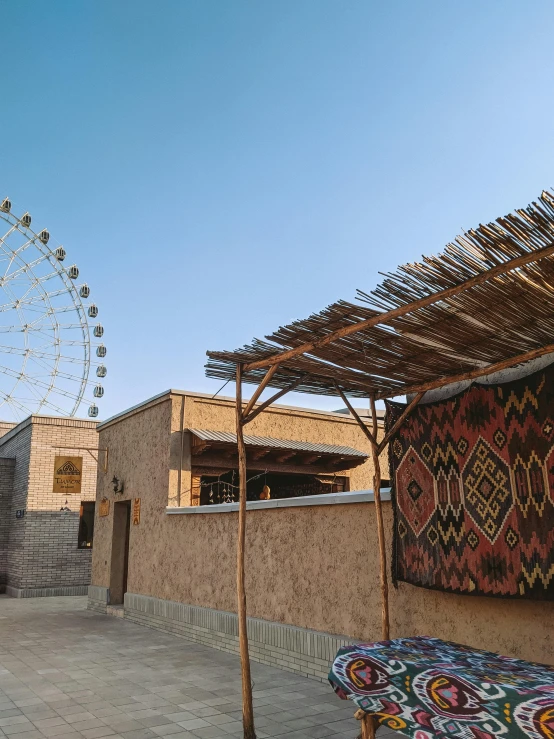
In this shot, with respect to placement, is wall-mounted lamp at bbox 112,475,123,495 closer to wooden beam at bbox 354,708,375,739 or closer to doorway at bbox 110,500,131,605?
doorway at bbox 110,500,131,605

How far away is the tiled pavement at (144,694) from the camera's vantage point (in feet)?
15.1

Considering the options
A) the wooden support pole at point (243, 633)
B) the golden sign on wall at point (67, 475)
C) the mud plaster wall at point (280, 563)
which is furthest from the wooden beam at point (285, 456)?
the golden sign on wall at point (67, 475)

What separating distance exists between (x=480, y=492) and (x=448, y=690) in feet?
6.12

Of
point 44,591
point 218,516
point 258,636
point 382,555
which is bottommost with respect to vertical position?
point 44,591

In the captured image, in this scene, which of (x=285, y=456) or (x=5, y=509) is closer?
(x=285, y=456)

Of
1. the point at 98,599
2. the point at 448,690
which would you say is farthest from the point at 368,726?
the point at 98,599

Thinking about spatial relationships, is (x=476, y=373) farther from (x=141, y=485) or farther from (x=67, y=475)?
(x=67, y=475)

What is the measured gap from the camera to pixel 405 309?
3.79 metres

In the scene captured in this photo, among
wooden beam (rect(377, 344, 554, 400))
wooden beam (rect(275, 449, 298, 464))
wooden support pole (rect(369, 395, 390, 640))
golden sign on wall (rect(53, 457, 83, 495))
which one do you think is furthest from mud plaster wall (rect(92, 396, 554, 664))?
golden sign on wall (rect(53, 457, 83, 495))

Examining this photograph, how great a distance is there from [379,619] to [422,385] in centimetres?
221

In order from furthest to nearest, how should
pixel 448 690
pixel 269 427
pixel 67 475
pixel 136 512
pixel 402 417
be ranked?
pixel 67 475 < pixel 269 427 < pixel 136 512 < pixel 402 417 < pixel 448 690

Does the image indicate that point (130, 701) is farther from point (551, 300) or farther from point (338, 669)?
point (551, 300)

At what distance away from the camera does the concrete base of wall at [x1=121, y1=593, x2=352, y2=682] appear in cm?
609

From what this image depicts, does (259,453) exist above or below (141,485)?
above
